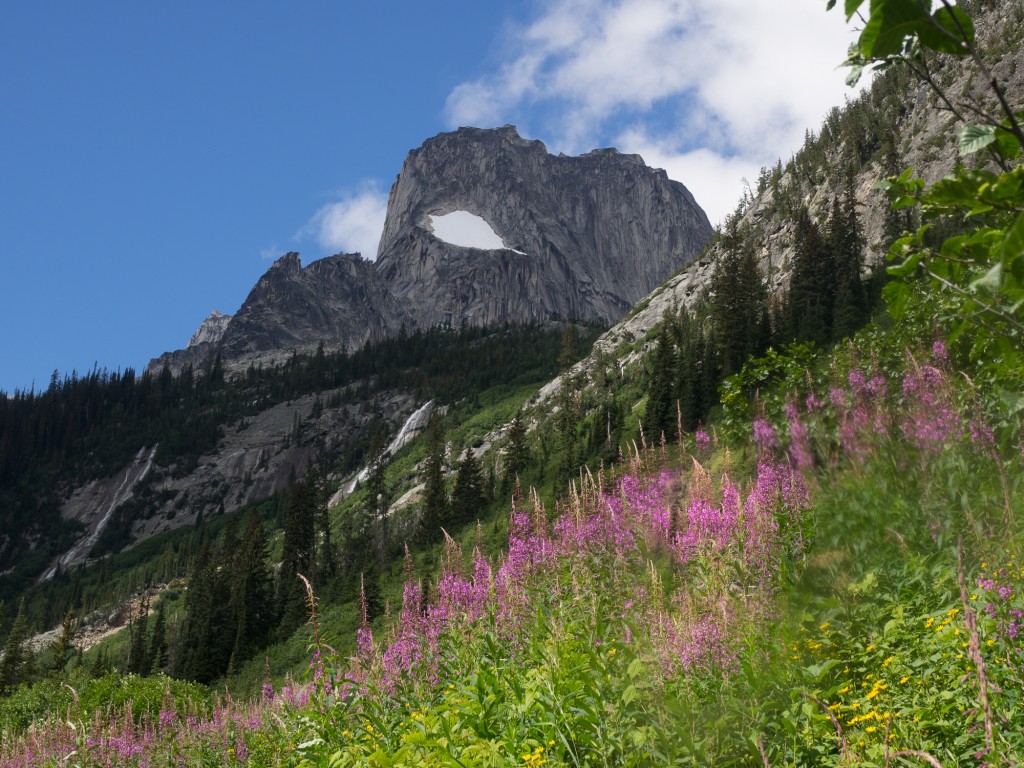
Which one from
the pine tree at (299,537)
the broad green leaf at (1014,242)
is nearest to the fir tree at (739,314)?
the broad green leaf at (1014,242)

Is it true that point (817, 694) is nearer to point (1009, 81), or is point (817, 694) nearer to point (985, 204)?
point (985, 204)

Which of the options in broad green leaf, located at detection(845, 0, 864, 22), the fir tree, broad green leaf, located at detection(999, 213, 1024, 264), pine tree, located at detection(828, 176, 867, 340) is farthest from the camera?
the fir tree

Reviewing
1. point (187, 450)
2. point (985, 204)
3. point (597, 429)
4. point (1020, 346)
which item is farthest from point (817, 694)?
point (187, 450)

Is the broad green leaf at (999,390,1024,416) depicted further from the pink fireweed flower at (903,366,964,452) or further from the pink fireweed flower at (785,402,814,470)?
the pink fireweed flower at (903,366,964,452)

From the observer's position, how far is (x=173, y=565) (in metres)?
113

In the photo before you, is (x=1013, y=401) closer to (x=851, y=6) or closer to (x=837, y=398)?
(x=851, y=6)

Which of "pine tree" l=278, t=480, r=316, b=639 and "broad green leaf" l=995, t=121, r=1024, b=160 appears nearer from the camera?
"broad green leaf" l=995, t=121, r=1024, b=160

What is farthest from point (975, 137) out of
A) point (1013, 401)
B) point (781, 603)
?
point (781, 603)

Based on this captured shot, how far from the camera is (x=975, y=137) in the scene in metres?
1.67

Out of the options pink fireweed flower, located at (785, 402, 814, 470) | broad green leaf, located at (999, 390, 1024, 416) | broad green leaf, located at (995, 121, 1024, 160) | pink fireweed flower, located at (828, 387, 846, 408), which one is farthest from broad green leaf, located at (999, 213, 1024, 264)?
pink fireweed flower, located at (828, 387, 846, 408)

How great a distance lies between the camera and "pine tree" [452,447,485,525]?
5659 centimetres

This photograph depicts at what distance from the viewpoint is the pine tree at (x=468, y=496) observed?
56594 millimetres

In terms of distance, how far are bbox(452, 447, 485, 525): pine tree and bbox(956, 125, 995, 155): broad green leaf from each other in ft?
177

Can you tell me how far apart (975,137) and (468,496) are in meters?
58.6
